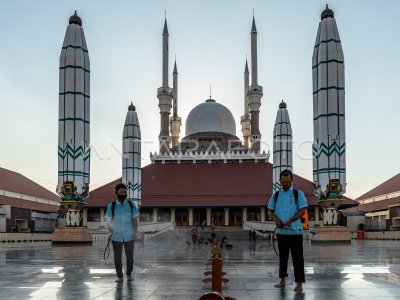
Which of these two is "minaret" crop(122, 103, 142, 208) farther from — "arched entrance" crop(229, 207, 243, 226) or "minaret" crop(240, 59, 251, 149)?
"minaret" crop(240, 59, 251, 149)

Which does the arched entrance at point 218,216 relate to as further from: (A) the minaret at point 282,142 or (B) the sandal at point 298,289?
(B) the sandal at point 298,289

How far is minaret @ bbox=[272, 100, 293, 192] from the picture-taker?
5403cm

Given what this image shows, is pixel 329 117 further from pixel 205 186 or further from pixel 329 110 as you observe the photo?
pixel 205 186

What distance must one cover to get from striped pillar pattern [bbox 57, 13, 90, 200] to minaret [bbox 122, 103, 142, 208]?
49.6 feet

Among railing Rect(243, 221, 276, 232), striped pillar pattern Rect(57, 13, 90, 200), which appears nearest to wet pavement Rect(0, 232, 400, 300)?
striped pillar pattern Rect(57, 13, 90, 200)

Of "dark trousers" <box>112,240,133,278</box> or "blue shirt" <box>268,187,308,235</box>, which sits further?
"dark trousers" <box>112,240,133,278</box>

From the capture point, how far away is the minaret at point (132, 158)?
51500mm

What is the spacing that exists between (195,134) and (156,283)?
239 feet

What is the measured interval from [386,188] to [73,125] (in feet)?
133

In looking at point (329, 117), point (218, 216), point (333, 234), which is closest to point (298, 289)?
point (333, 234)

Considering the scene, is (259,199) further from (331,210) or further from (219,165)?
(331,210)

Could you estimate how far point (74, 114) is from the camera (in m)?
35.3

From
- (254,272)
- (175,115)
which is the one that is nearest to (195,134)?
(175,115)

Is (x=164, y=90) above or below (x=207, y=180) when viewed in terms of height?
above
